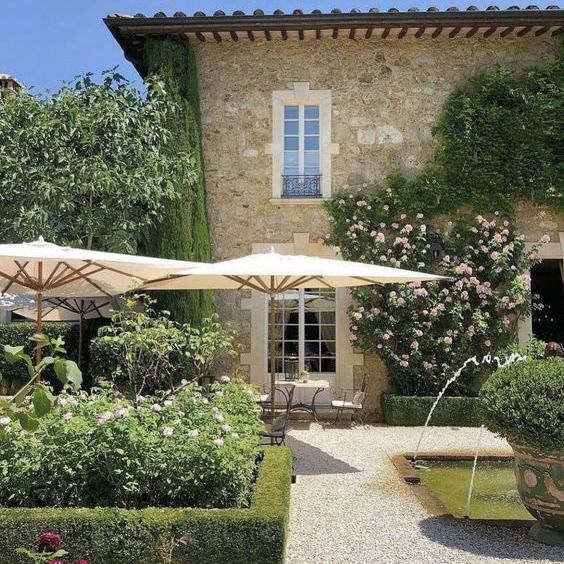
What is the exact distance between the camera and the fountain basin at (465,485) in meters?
5.44

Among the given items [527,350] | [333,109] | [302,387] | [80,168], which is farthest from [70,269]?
[527,350]

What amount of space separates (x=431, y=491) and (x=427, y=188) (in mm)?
5891

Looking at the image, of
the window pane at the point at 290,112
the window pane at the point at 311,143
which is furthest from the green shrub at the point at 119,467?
the window pane at the point at 290,112

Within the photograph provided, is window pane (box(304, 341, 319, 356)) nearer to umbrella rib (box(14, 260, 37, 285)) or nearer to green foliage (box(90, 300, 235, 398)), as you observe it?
green foliage (box(90, 300, 235, 398))

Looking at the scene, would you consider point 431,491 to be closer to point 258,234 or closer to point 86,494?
point 86,494

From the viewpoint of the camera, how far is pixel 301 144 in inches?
443

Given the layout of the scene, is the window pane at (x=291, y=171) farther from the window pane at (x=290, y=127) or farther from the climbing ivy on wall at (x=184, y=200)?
the climbing ivy on wall at (x=184, y=200)

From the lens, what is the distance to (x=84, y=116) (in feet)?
31.4

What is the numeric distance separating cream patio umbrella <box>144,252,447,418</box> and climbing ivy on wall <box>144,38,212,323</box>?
2.27 m

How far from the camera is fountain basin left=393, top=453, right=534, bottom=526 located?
5444 millimetres

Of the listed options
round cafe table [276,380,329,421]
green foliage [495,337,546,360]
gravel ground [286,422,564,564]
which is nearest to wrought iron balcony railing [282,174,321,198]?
round cafe table [276,380,329,421]

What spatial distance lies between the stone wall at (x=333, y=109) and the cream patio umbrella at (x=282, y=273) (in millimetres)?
2907

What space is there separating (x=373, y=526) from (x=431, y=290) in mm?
6008

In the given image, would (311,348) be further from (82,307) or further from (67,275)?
(67,275)
